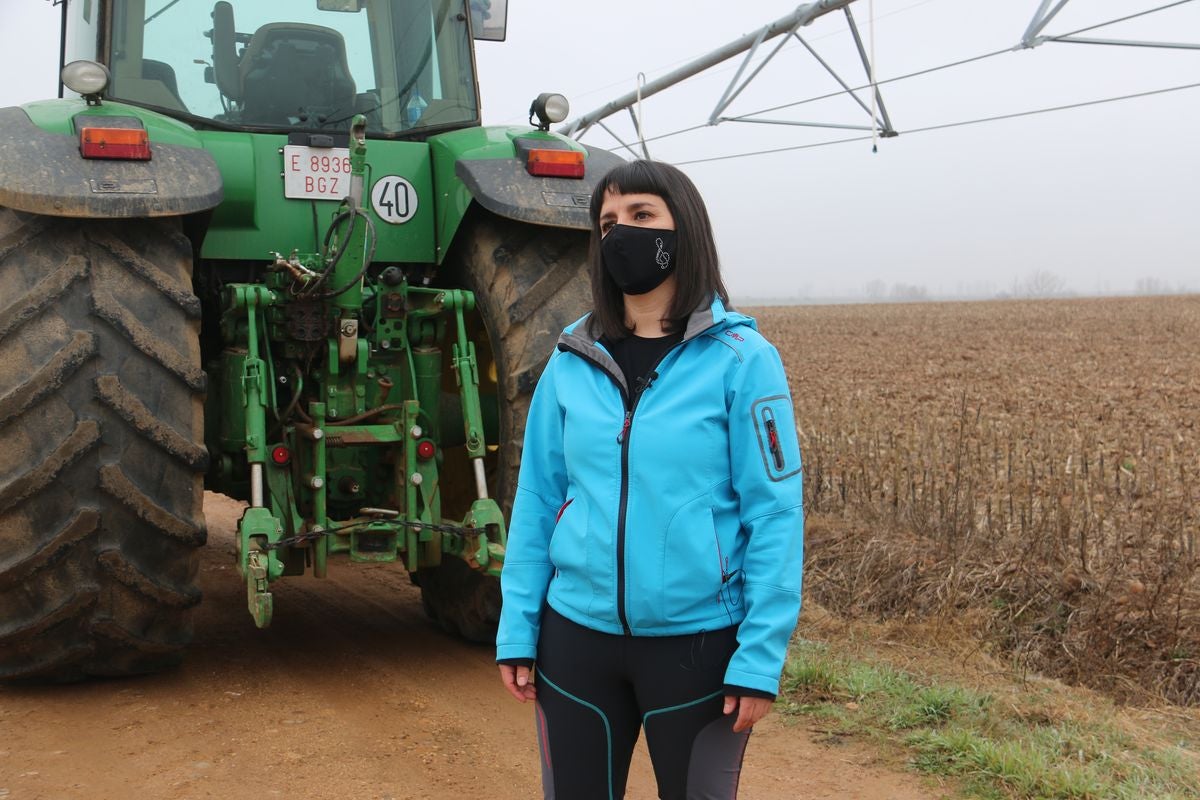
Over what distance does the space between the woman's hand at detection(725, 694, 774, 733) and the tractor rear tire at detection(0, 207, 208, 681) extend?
2.39 meters

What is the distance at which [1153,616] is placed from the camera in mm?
4887

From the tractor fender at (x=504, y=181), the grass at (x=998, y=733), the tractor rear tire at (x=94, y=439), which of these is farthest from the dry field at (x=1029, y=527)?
the tractor rear tire at (x=94, y=439)

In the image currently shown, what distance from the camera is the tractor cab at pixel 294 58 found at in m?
4.79

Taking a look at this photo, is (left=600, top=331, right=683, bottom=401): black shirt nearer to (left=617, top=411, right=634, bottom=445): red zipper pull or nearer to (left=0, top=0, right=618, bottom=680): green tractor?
(left=617, top=411, right=634, bottom=445): red zipper pull

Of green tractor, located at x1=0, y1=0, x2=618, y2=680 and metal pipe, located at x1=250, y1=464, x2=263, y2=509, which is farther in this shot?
metal pipe, located at x1=250, y1=464, x2=263, y2=509

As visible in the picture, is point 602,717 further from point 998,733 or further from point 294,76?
point 294,76

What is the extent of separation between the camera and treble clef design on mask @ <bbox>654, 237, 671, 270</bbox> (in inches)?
92.5

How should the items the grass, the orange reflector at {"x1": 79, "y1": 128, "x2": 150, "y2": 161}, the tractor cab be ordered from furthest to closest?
the tractor cab, the orange reflector at {"x1": 79, "y1": 128, "x2": 150, "y2": 161}, the grass

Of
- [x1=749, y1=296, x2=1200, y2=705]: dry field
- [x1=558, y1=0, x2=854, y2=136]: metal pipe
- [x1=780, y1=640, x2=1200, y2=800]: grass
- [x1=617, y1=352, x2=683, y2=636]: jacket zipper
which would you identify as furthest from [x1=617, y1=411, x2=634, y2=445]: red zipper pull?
[x1=558, y1=0, x2=854, y2=136]: metal pipe

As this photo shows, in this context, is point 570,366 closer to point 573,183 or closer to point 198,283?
point 573,183

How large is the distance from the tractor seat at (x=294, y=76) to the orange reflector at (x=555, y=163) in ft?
2.75

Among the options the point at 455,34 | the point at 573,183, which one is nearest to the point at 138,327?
the point at 573,183

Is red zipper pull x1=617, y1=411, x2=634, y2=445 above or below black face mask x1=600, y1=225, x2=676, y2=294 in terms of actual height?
below

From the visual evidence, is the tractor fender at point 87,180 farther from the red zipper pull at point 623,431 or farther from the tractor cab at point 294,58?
the red zipper pull at point 623,431
